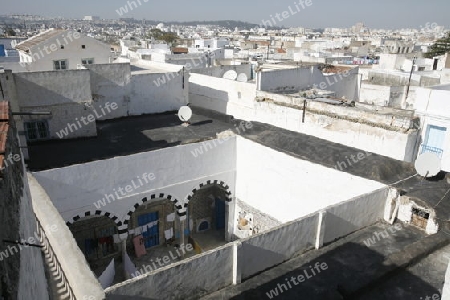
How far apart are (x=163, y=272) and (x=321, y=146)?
9.81 meters

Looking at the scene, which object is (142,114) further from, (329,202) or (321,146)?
(329,202)

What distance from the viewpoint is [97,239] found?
1469 centimetres

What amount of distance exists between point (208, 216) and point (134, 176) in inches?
219

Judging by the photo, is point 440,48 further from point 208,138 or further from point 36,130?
point 36,130

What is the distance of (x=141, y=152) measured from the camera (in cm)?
1355

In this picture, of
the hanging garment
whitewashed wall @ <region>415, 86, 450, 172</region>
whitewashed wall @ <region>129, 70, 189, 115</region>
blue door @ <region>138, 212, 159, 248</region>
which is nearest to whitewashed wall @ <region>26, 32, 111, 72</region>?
whitewashed wall @ <region>129, 70, 189, 115</region>

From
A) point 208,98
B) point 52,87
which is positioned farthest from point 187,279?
point 208,98

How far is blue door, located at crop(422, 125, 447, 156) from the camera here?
14.4 m

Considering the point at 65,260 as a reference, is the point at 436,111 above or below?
above

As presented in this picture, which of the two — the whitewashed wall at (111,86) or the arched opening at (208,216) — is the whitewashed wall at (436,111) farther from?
the whitewashed wall at (111,86)

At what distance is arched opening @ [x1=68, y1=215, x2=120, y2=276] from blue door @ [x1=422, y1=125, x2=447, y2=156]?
13.0 metres

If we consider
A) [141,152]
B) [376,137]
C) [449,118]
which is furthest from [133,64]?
[449,118]

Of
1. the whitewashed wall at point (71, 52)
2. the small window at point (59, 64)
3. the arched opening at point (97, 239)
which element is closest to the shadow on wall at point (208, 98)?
the whitewashed wall at point (71, 52)

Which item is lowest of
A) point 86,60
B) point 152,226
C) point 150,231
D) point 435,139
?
point 150,231
